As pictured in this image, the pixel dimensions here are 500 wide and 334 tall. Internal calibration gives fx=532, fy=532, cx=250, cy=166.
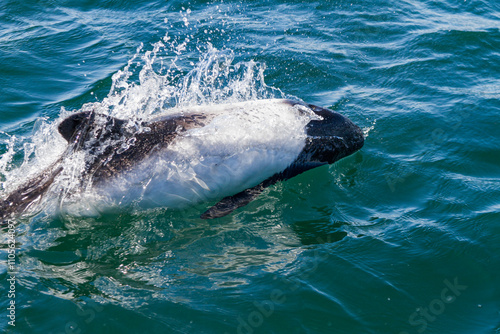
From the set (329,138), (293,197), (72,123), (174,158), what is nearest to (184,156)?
(174,158)

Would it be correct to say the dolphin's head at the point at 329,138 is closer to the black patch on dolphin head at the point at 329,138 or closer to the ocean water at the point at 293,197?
the black patch on dolphin head at the point at 329,138

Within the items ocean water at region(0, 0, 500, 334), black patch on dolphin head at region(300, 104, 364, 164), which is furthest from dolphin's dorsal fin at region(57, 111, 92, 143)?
black patch on dolphin head at region(300, 104, 364, 164)

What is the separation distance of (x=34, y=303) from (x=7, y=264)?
1.01 m

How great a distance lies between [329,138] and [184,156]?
8.17ft

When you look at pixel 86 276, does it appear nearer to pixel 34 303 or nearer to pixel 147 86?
pixel 34 303

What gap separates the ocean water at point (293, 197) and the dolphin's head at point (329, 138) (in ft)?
1.16

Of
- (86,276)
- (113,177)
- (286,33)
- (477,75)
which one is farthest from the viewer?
(286,33)

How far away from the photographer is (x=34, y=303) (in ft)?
21.0

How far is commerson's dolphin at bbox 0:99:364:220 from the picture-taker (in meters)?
7.70

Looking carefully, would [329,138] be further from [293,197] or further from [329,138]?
[293,197]

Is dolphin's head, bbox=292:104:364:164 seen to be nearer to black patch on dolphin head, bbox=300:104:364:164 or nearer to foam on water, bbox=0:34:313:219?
black patch on dolphin head, bbox=300:104:364:164

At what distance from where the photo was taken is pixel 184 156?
7832mm

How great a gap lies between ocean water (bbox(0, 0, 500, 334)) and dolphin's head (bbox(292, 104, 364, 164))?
0.35 m

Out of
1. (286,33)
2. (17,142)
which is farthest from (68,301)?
(286,33)
